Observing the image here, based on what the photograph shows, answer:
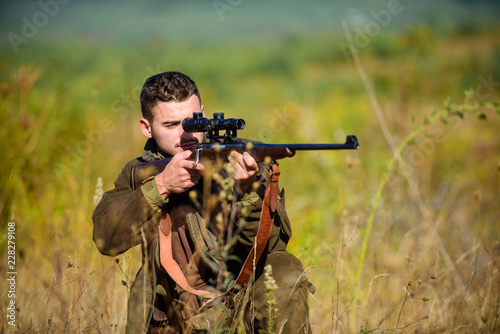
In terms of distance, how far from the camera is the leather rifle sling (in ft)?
8.84

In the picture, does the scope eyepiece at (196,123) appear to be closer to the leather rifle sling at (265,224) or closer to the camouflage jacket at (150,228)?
the camouflage jacket at (150,228)

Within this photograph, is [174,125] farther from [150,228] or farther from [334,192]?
[334,192]

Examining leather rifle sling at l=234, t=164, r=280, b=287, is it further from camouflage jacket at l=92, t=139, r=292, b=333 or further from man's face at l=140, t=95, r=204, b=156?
man's face at l=140, t=95, r=204, b=156

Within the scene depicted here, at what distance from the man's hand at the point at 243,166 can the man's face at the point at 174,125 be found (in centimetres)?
57

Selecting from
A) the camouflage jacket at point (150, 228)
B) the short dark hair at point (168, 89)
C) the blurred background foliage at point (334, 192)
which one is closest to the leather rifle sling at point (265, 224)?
the camouflage jacket at point (150, 228)

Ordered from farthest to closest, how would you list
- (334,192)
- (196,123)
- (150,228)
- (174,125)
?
(334,192) < (174,125) < (150,228) < (196,123)

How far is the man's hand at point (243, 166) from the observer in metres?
2.64

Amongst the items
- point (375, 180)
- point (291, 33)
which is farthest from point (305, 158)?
point (291, 33)

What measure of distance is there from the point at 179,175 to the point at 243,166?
40 centimetres

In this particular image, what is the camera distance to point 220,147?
2.82 metres

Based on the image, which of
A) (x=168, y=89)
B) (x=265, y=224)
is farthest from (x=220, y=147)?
(x=168, y=89)

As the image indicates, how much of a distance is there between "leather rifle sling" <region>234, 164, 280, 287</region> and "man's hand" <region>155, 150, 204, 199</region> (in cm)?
40

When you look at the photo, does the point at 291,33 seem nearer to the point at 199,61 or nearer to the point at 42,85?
the point at 199,61

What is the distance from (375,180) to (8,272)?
410 centimetres
